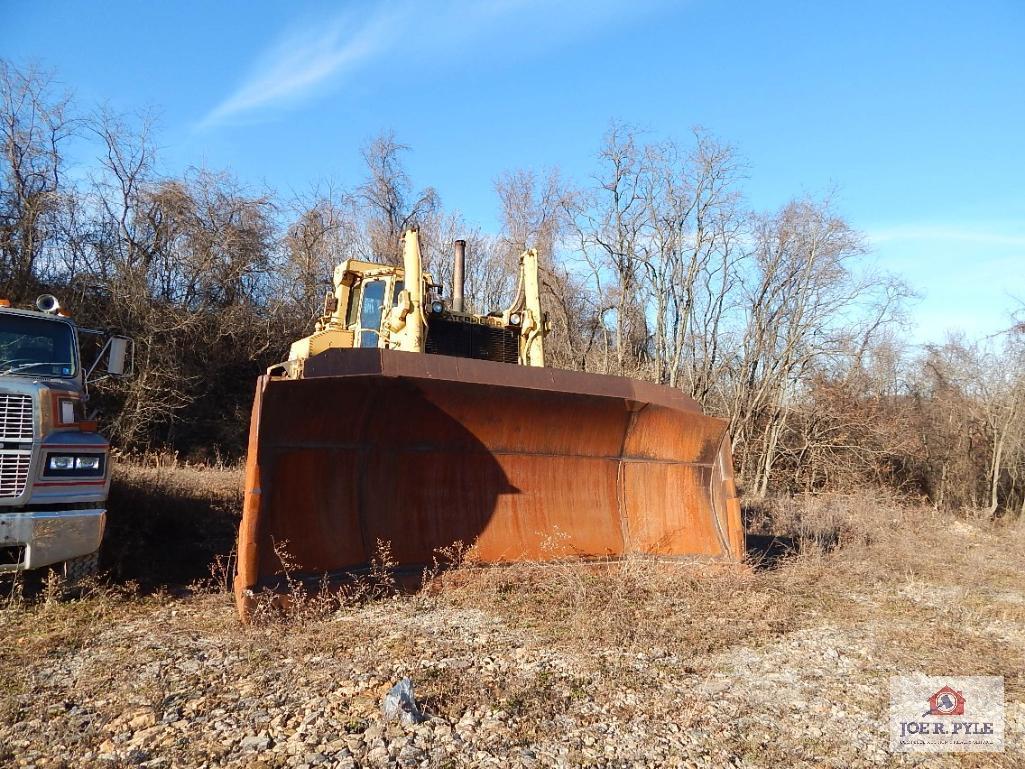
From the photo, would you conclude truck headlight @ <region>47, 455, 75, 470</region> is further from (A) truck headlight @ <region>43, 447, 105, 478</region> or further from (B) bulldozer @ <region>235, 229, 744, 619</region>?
(B) bulldozer @ <region>235, 229, 744, 619</region>

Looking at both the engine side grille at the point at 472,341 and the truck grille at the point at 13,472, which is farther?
the engine side grille at the point at 472,341

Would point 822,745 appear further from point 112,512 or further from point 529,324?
point 112,512

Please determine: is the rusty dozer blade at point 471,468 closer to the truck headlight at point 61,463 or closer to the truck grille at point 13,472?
the truck headlight at point 61,463

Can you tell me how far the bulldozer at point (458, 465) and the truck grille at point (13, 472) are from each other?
1517 mm

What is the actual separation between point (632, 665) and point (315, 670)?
1704mm

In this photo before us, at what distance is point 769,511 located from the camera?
11.4 metres

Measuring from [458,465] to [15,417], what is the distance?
3082mm

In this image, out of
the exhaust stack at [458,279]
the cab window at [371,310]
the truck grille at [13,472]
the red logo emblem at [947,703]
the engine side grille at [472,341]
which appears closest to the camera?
the red logo emblem at [947,703]

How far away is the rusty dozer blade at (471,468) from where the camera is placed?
4.77 m

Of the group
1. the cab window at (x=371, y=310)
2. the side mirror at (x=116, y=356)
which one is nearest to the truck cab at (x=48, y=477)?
the side mirror at (x=116, y=356)

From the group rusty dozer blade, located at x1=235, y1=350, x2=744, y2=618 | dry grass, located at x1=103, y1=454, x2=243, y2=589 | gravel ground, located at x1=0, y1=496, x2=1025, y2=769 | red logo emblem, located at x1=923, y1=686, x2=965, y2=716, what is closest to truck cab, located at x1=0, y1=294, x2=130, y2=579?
gravel ground, located at x1=0, y1=496, x2=1025, y2=769

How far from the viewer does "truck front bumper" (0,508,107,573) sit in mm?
4410

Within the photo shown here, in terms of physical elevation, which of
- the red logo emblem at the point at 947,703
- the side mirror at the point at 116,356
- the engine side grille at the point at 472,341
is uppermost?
the engine side grille at the point at 472,341

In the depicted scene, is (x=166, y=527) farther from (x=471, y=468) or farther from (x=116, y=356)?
(x=471, y=468)
